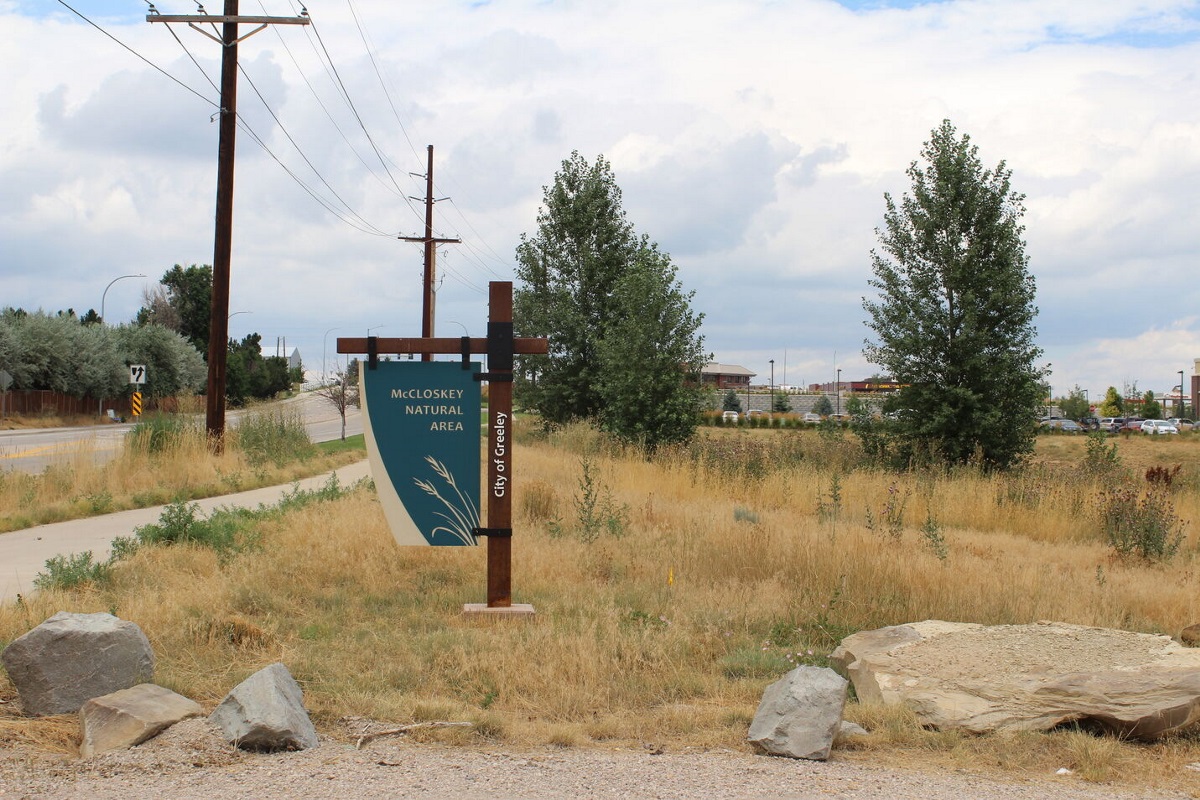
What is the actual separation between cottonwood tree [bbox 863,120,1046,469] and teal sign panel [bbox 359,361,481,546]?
15.4 metres

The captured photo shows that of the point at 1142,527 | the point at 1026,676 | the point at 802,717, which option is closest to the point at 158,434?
the point at 1142,527

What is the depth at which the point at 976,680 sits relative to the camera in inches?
231

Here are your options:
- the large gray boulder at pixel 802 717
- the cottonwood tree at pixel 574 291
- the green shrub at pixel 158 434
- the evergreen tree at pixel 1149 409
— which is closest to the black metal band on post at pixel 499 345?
the large gray boulder at pixel 802 717

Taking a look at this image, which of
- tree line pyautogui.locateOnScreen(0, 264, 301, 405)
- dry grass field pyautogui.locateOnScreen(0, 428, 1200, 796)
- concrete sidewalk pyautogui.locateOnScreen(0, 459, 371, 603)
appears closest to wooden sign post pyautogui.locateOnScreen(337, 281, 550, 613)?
dry grass field pyautogui.locateOnScreen(0, 428, 1200, 796)

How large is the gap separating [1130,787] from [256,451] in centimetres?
2061

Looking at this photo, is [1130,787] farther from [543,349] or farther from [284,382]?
[284,382]

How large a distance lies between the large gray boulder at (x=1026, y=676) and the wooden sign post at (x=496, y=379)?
2574 millimetres

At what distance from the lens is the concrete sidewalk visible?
9.24 metres

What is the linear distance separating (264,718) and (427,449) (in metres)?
3.34

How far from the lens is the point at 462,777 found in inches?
181

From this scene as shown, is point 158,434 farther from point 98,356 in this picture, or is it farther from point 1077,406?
point 1077,406

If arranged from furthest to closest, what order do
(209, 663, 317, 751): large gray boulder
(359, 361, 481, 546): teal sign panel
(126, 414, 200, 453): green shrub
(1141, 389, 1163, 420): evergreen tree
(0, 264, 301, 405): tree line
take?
(1141, 389, 1163, 420): evergreen tree, (0, 264, 301, 405): tree line, (126, 414, 200, 453): green shrub, (359, 361, 481, 546): teal sign panel, (209, 663, 317, 751): large gray boulder

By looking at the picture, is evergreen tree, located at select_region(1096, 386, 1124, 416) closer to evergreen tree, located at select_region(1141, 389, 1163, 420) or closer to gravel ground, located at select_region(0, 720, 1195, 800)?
evergreen tree, located at select_region(1141, 389, 1163, 420)

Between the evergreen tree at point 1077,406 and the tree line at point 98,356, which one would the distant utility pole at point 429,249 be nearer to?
the tree line at point 98,356
